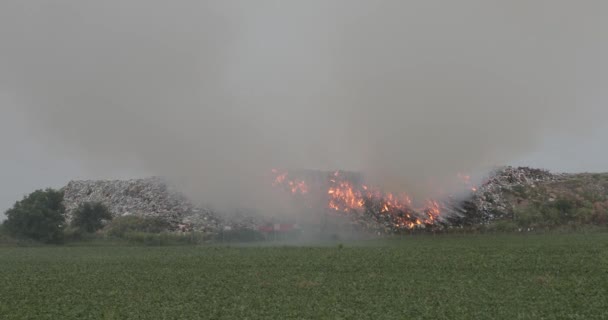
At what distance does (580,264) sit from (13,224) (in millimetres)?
57851

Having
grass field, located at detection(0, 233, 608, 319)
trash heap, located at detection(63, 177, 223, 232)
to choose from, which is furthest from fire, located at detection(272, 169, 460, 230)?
grass field, located at detection(0, 233, 608, 319)

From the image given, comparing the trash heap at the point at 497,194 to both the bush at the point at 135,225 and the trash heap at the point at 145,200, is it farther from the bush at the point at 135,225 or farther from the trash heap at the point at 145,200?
the bush at the point at 135,225

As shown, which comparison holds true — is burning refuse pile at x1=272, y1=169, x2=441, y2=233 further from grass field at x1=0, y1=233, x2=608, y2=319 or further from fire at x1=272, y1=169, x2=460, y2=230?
grass field at x1=0, y1=233, x2=608, y2=319

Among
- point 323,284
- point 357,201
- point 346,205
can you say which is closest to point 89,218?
point 346,205

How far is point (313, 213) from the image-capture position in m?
70.8

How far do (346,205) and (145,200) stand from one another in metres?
28.8

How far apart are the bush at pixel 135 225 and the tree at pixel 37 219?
6090 mm

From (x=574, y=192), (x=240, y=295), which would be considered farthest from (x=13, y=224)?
(x=574, y=192)

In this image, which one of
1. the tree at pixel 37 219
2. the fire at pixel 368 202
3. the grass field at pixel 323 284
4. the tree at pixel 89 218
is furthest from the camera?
the tree at pixel 89 218

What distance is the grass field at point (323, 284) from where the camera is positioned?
22109 mm

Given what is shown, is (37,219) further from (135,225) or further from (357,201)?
(357,201)

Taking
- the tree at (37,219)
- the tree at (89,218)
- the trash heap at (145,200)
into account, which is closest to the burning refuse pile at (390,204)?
the trash heap at (145,200)

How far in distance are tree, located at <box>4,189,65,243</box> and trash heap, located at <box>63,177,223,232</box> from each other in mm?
12116

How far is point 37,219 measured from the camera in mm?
64125
